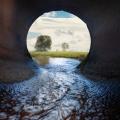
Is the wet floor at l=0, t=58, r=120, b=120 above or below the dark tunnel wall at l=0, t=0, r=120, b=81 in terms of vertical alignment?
below

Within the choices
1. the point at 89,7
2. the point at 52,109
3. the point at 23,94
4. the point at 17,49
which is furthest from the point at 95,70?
the point at 52,109

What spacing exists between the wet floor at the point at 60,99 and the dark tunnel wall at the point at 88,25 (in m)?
0.83

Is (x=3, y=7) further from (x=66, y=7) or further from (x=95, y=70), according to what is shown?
(x=95, y=70)

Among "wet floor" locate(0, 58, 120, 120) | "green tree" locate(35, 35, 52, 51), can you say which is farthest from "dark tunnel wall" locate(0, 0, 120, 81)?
"green tree" locate(35, 35, 52, 51)

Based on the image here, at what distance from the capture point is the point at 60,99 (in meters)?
4.54

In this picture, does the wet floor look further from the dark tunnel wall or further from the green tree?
the green tree

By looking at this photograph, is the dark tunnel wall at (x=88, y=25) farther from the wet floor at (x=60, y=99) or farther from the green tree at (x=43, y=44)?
the green tree at (x=43, y=44)

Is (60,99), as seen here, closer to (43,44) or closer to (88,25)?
(88,25)

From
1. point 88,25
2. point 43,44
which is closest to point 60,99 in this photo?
point 88,25

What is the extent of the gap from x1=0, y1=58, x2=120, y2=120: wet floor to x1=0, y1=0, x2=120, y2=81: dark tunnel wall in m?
0.83

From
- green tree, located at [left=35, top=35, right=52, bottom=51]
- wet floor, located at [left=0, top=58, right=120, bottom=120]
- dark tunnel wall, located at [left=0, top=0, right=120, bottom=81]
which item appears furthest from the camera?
green tree, located at [left=35, top=35, right=52, bottom=51]

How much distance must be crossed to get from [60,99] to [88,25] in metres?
3.91

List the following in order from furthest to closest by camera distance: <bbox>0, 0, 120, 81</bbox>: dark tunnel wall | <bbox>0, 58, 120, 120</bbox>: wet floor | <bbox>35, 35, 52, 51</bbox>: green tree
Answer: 1. <bbox>35, 35, 52, 51</bbox>: green tree
2. <bbox>0, 0, 120, 81</bbox>: dark tunnel wall
3. <bbox>0, 58, 120, 120</bbox>: wet floor

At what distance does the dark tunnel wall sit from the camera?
6.89 metres
